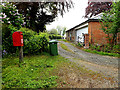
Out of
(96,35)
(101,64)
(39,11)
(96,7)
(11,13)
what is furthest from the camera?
(96,7)

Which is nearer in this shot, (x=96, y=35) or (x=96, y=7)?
(x=96, y=35)

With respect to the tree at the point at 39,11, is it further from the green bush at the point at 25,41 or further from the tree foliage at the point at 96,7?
the tree foliage at the point at 96,7

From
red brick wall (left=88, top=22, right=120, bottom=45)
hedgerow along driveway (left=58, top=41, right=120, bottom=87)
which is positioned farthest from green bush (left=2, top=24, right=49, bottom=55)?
red brick wall (left=88, top=22, right=120, bottom=45)

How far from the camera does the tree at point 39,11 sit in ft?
28.2

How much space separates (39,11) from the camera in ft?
33.0

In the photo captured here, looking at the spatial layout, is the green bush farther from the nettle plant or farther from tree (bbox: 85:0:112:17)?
tree (bbox: 85:0:112:17)

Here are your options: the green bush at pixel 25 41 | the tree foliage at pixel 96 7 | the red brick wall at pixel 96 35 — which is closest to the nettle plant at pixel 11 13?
the green bush at pixel 25 41

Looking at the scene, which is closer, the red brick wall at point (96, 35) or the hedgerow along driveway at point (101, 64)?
the hedgerow along driveway at point (101, 64)

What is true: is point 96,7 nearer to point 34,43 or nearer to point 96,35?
point 96,35

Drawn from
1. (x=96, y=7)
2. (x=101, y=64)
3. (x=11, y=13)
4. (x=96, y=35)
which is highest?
(x=96, y=7)

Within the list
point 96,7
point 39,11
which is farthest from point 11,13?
point 96,7

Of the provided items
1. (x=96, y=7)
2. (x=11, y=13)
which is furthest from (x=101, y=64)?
(x=96, y=7)

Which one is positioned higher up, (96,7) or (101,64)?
(96,7)

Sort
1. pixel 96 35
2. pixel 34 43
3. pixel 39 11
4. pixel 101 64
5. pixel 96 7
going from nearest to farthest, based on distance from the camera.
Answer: pixel 101 64 → pixel 34 43 → pixel 96 35 → pixel 39 11 → pixel 96 7
